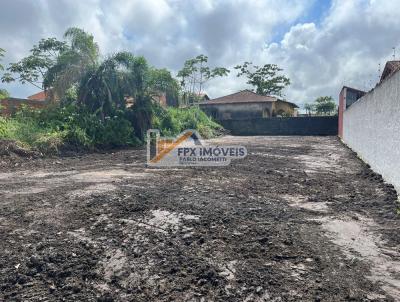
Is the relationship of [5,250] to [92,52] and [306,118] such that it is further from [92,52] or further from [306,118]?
[306,118]

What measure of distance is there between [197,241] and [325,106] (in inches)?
1470

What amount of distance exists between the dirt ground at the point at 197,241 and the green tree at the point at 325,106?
108 feet

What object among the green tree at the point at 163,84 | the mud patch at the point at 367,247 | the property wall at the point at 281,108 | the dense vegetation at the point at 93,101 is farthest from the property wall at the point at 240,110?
the mud patch at the point at 367,247

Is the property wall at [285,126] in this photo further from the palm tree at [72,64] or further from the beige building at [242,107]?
the palm tree at [72,64]

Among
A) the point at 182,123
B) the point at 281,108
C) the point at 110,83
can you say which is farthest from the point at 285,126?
the point at 110,83

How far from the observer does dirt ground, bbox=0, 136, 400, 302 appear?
2.30m

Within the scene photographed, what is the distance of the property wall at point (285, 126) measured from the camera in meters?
24.1

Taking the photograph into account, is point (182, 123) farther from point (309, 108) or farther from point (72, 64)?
point (309, 108)

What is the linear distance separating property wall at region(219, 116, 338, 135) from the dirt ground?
63.2 feet

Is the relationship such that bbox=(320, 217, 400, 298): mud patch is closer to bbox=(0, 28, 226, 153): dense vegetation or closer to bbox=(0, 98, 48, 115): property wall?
bbox=(0, 28, 226, 153): dense vegetation

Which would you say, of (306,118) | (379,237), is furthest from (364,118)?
(306,118)

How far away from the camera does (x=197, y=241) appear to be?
312cm

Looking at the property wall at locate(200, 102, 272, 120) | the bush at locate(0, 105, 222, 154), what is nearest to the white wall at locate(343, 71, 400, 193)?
the bush at locate(0, 105, 222, 154)

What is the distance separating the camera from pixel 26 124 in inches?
423
